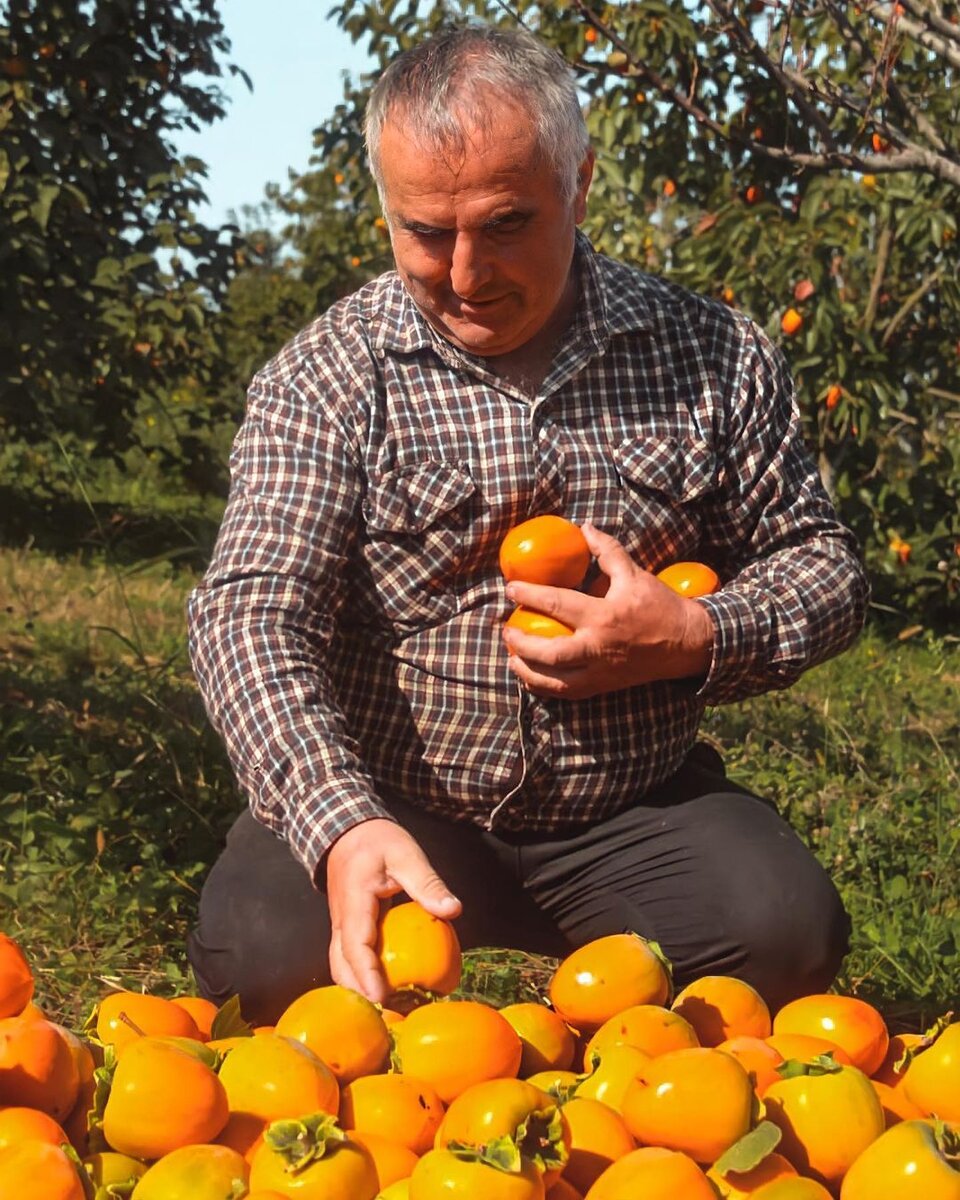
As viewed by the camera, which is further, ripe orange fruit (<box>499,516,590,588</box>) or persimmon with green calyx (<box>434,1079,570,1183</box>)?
ripe orange fruit (<box>499,516,590,588</box>)

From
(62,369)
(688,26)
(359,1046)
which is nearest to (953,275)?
(688,26)

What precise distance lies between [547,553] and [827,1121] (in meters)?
0.81

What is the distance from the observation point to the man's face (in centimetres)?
183

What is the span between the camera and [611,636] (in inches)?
73.4

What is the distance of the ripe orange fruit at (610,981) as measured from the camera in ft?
5.12

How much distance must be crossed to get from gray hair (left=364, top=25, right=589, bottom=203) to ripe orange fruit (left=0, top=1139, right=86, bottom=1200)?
121cm

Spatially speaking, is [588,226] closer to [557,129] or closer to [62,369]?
[62,369]

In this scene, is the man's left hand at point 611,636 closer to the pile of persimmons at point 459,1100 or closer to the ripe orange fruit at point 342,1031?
the pile of persimmons at point 459,1100

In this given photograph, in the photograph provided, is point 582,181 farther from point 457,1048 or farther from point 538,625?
point 457,1048

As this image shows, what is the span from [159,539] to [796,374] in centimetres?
361

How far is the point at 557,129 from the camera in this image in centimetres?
188

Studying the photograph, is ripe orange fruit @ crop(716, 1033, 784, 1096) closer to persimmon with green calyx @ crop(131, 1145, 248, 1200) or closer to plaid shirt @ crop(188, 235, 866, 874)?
persimmon with green calyx @ crop(131, 1145, 248, 1200)

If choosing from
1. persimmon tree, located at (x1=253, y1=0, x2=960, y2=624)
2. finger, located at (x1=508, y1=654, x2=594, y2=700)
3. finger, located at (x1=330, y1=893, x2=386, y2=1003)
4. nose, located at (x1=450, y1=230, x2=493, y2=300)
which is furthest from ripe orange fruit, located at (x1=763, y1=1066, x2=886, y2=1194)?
persimmon tree, located at (x1=253, y1=0, x2=960, y2=624)

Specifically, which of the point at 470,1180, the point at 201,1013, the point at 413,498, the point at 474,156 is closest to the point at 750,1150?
the point at 470,1180
